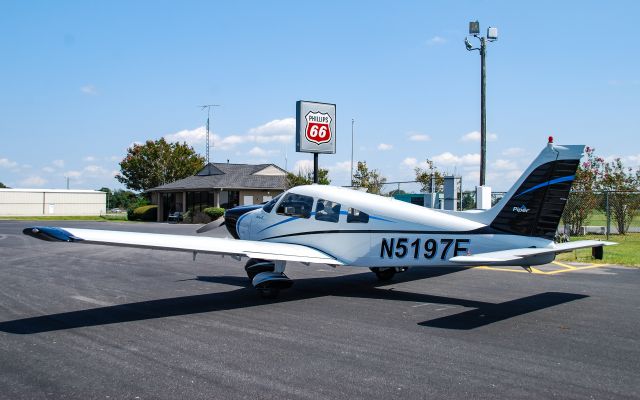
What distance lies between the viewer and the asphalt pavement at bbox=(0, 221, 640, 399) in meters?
5.66

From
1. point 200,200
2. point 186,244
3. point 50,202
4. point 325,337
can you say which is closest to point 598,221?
point 200,200

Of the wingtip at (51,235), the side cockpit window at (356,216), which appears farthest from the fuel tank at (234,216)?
the wingtip at (51,235)

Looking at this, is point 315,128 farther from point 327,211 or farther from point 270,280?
point 270,280

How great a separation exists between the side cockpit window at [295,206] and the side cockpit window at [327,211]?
23 centimetres

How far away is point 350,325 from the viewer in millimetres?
8539

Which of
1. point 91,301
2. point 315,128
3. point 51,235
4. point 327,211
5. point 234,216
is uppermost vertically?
point 315,128

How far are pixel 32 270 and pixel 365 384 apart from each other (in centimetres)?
1311

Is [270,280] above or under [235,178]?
under

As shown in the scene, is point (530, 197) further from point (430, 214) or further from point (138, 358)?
point (138, 358)

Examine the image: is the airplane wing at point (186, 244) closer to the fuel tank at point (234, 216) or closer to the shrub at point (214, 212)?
the fuel tank at point (234, 216)

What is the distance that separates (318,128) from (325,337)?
15.3 metres

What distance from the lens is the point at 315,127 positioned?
72.7 feet

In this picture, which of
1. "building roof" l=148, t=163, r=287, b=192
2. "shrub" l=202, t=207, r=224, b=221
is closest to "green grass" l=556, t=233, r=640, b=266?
"shrub" l=202, t=207, r=224, b=221

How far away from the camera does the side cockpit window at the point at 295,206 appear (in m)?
12.1
